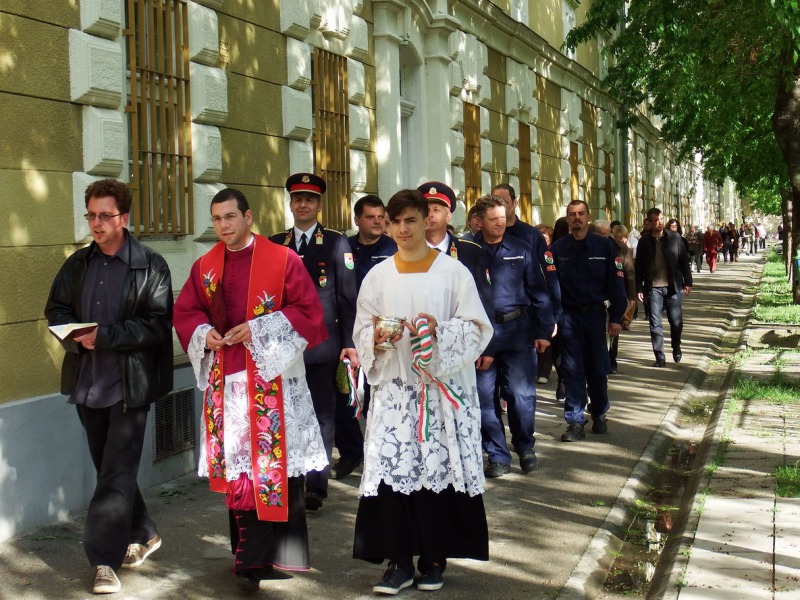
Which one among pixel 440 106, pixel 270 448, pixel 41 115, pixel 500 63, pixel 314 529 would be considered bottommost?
pixel 314 529

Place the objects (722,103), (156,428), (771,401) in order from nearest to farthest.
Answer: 1. (156,428)
2. (771,401)
3. (722,103)

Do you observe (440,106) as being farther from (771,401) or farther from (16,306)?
(16,306)

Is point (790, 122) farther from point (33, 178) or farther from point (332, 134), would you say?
point (33, 178)

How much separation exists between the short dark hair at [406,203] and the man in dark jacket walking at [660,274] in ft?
30.4

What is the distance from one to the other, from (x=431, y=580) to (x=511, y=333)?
3051 mm

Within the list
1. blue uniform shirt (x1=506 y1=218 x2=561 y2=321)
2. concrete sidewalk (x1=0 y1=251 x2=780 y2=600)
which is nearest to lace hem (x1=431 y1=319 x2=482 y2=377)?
concrete sidewalk (x1=0 y1=251 x2=780 y2=600)

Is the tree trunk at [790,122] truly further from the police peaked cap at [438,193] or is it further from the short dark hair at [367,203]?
the police peaked cap at [438,193]

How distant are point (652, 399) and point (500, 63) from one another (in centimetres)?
855

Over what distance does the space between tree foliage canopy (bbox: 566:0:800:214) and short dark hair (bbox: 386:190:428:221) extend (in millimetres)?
6079

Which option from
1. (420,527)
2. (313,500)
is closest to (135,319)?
(420,527)

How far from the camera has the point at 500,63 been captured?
19203 millimetres

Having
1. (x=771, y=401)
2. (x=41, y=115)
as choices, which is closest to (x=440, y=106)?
(x=771, y=401)

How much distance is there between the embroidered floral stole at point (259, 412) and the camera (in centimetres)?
575

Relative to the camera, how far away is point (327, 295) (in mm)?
7922
